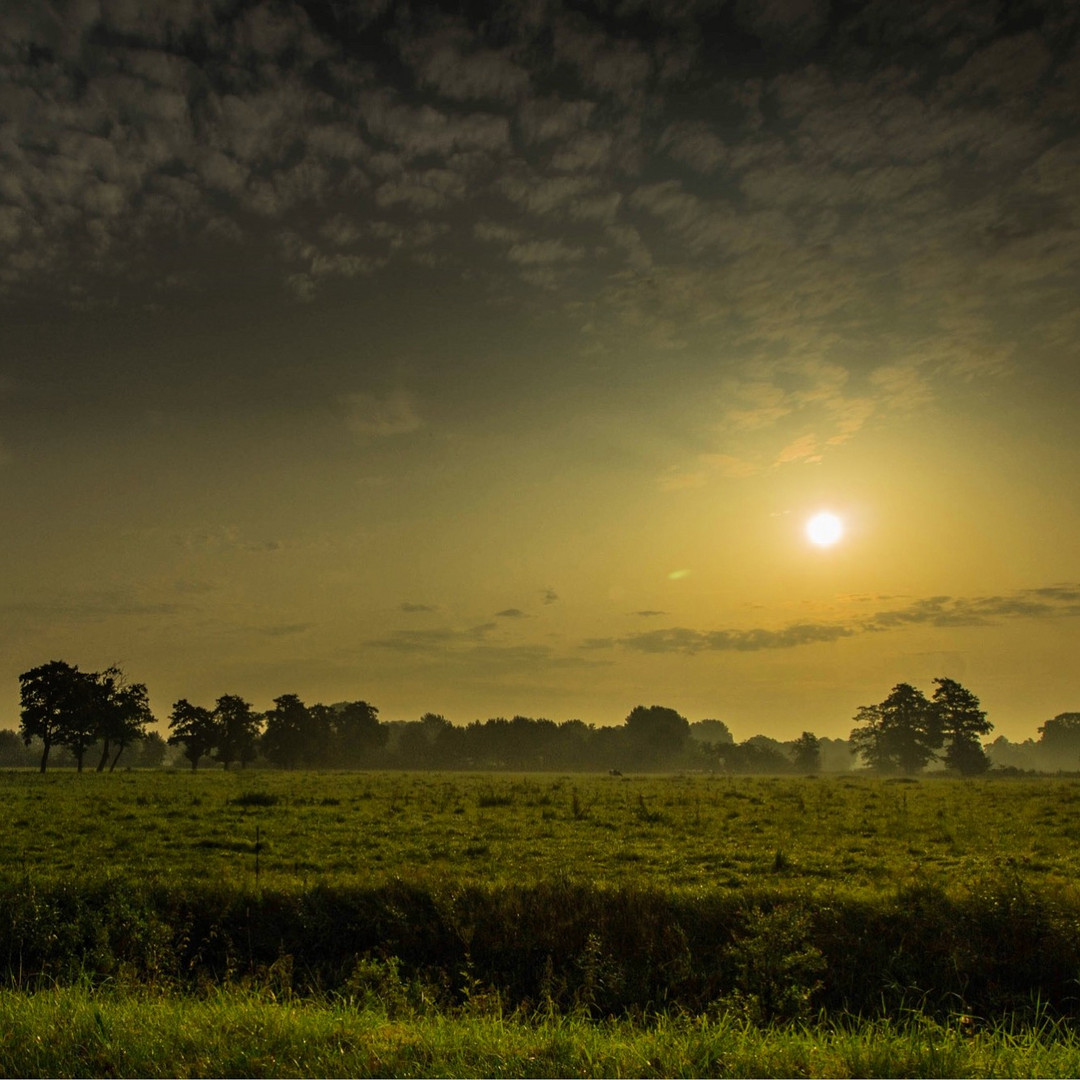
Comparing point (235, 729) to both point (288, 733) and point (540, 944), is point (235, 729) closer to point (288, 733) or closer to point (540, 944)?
point (288, 733)

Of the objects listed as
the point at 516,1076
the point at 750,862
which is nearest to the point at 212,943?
the point at 516,1076

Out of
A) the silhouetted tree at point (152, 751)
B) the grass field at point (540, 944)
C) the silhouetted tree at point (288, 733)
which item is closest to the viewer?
the grass field at point (540, 944)

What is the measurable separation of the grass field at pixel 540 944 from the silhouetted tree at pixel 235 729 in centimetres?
9391

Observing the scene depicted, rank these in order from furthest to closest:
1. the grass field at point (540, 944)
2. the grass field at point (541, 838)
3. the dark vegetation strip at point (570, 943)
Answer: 1. the grass field at point (541, 838)
2. the dark vegetation strip at point (570, 943)
3. the grass field at point (540, 944)

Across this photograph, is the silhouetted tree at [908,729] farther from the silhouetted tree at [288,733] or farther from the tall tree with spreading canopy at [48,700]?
the tall tree with spreading canopy at [48,700]

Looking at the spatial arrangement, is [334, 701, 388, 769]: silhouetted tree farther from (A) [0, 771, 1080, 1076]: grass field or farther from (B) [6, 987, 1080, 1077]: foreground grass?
(B) [6, 987, 1080, 1077]: foreground grass

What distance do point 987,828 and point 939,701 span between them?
11814cm

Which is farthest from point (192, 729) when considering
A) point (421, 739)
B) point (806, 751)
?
point (806, 751)

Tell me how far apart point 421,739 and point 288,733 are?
43.5m

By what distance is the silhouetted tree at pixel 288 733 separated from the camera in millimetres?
132250

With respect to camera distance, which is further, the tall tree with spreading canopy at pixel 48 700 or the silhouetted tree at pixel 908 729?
the silhouetted tree at pixel 908 729

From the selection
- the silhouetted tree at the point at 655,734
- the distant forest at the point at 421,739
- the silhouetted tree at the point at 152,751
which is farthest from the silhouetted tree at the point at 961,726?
the silhouetted tree at the point at 152,751

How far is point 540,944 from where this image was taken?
1407 centimetres

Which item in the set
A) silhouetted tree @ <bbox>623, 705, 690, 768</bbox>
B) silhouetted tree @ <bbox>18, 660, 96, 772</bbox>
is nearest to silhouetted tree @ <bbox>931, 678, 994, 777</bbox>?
silhouetted tree @ <bbox>623, 705, 690, 768</bbox>
